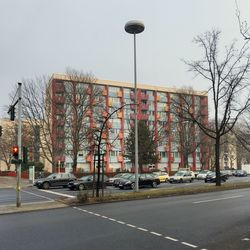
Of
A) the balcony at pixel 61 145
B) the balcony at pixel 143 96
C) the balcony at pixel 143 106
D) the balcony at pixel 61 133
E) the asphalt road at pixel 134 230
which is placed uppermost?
the balcony at pixel 143 96

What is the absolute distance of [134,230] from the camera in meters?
11.4

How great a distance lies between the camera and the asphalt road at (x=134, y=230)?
9.31 m

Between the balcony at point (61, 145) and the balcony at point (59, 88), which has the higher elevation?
the balcony at point (59, 88)

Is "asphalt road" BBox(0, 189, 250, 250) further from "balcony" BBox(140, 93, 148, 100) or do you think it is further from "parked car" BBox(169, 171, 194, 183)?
"balcony" BBox(140, 93, 148, 100)

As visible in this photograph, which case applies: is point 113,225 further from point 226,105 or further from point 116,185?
point 116,185

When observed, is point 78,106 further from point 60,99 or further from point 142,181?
point 142,181

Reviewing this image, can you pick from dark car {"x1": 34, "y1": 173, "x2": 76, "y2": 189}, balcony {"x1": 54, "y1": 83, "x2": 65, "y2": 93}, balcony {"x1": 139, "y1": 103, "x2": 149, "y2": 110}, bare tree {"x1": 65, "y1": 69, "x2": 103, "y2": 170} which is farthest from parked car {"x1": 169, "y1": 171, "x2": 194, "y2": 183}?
balcony {"x1": 139, "y1": 103, "x2": 149, "y2": 110}

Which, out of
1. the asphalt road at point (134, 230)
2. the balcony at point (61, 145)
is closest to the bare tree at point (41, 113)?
the balcony at point (61, 145)

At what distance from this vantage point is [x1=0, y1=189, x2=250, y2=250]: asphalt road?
30.6 feet

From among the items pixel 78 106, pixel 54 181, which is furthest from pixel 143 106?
pixel 54 181

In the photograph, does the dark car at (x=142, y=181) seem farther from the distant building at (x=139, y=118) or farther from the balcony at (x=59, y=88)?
the distant building at (x=139, y=118)

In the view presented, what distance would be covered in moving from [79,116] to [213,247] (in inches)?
1705

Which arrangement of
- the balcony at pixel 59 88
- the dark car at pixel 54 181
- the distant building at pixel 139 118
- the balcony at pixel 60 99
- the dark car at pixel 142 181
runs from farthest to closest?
the distant building at pixel 139 118, the balcony at pixel 60 99, the balcony at pixel 59 88, the dark car at pixel 54 181, the dark car at pixel 142 181

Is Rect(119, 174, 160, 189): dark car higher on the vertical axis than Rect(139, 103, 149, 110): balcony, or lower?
lower
